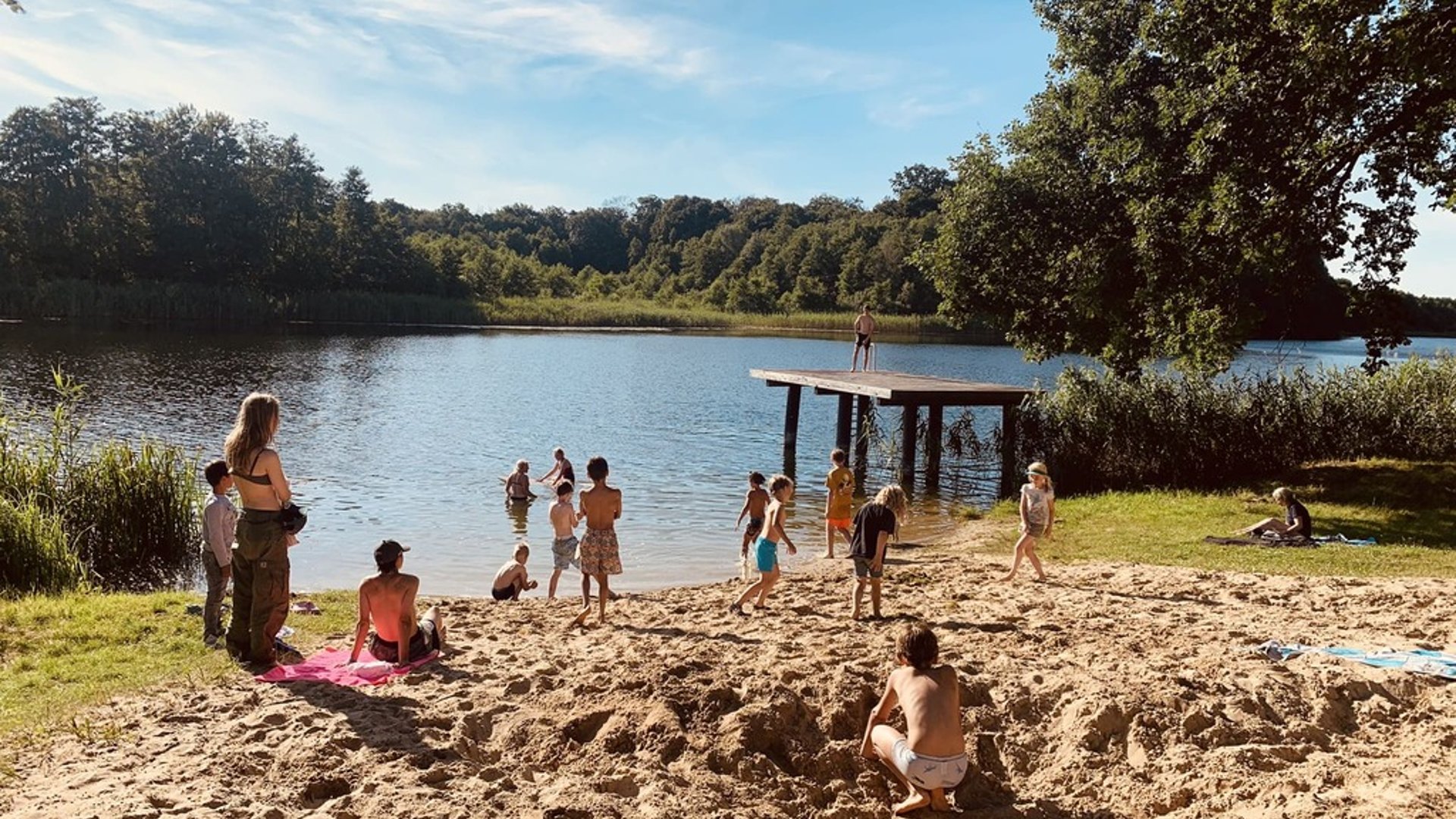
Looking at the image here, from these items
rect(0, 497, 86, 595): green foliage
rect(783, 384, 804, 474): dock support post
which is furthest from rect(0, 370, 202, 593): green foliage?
rect(783, 384, 804, 474): dock support post

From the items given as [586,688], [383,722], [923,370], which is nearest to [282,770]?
[383,722]

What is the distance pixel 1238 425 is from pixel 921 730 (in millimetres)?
16460

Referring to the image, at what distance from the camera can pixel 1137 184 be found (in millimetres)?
18188

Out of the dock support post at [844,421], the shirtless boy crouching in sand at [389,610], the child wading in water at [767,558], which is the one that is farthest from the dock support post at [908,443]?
the shirtless boy crouching in sand at [389,610]

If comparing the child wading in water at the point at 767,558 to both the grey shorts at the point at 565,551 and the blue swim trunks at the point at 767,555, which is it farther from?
the grey shorts at the point at 565,551

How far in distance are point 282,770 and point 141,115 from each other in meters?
85.5

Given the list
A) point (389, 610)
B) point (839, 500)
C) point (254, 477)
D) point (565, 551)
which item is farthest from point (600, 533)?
point (839, 500)

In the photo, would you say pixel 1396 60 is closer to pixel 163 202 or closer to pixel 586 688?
pixel 586 688

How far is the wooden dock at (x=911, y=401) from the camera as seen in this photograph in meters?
20.6

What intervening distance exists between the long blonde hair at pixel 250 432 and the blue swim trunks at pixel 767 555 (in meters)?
4.44

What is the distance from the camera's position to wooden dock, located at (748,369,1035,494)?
811 inches

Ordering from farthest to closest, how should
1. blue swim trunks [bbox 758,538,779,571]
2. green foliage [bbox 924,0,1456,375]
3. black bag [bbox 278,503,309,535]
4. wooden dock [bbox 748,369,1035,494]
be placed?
1. wooden dock [bbox 748,369,1035,494]
2. green foliage [bbox 924,0,1456,375]
3. blue swim trunks [bbox 758,538,779,571]
4. black bag [bbox 278,503,309,535]

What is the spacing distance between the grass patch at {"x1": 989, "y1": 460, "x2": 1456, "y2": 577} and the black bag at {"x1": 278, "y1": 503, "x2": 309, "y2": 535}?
9.25m

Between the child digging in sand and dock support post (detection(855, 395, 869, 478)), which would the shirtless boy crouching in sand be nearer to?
the child digging in sand
